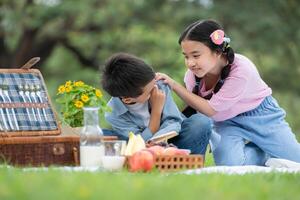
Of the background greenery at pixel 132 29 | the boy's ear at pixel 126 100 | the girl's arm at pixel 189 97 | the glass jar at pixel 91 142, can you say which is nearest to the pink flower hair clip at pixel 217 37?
the girl's arm at pixel 189 97

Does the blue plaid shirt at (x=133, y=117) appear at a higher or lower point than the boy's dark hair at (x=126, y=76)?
lower

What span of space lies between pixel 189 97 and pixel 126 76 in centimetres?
47

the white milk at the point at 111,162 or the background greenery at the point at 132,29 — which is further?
the background greenery at the point at 132,29

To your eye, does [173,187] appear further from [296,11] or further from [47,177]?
[296,11]

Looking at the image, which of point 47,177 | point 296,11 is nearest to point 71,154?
point 47,177

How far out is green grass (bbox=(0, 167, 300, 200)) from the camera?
3078 mm

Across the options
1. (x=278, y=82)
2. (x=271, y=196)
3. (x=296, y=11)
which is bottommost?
(x=278, y=82)

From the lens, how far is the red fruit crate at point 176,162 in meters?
4.36

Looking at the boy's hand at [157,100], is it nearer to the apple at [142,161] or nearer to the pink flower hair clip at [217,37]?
the pink flower hair clip at [217,37]

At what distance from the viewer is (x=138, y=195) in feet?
10.2

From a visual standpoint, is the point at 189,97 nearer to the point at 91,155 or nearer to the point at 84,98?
the point at 84,98

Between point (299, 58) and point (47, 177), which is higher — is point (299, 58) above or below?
below

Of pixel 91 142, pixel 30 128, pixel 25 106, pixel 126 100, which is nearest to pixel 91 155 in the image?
pixel 91 142

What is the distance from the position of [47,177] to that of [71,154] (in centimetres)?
117
